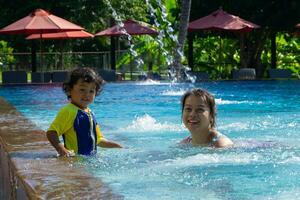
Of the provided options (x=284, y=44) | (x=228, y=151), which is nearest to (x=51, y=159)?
(x=228, y=151)

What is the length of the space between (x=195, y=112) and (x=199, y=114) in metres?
0.04

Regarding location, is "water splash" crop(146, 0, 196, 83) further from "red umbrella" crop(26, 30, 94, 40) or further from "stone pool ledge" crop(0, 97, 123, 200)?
"stone pool ledge" crop(0, 97, 123, 200)

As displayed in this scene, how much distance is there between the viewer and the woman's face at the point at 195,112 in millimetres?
5715

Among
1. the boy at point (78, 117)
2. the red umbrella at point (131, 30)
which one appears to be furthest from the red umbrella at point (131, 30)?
the boy at point (78, 117)

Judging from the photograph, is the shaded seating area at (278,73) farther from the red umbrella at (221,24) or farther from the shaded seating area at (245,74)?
the red umbrella at (221,24)

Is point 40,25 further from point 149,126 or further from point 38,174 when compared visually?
point 38,174

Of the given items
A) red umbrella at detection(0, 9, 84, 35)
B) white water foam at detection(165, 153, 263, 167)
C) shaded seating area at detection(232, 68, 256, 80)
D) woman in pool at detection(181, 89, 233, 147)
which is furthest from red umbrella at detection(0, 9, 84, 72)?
white water foam at detection(165, 153, 263, 167)

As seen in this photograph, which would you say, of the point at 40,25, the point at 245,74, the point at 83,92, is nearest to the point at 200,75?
the point at 245,74

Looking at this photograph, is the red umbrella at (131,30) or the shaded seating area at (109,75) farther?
the red umbrella at (131,30)

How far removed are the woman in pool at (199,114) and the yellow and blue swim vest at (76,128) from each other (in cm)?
→ 83

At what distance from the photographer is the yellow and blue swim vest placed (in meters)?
5.33

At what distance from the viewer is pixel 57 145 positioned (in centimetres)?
509

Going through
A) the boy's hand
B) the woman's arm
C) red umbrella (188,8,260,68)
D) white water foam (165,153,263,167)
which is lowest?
white water foam (165,153,263,167)

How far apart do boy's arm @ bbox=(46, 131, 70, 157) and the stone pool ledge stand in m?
0.05
